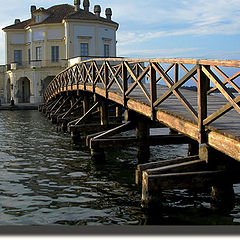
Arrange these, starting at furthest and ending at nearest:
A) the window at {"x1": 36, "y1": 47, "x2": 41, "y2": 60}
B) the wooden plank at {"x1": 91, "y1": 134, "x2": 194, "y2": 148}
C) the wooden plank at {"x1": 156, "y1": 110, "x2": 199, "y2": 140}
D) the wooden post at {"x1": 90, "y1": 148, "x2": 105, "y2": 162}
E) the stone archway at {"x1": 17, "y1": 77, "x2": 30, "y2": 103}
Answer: the stone archway at {"x1": 17, "y1": 77, "x2": 30, "y2": 103} < the window at {"x1": 36, "y1": 47, "x2": 41, "y2": 60} < the wooden post at {"x1": 90, "y1": 148, "x2": 105, "y2": 162} < the wooden plank at {"x1": 91, "y1": 134, "x2": 194, "y2": 148} < the wooden plank at {"x1": 156, "y1": 110, "x2": 199, "y2": 140}

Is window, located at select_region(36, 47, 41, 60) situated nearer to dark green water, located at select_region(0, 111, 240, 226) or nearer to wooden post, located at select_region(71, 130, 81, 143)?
wooden post, located at select_region(71, 130, 81, 143)

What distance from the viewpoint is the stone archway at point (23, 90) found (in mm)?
47250

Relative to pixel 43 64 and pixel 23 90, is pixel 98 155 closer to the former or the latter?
pixel 43 64

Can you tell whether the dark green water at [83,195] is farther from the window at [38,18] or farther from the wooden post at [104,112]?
the window at [38,18]

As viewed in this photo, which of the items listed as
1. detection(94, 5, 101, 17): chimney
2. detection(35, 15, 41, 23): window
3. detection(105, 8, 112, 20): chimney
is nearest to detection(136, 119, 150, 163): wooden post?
detection(94, 5, 101, 17): chimney

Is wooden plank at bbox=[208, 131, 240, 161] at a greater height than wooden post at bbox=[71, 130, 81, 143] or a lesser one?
greater

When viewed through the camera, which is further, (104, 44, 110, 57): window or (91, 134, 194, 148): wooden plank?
(104, 44, 110, 57): window

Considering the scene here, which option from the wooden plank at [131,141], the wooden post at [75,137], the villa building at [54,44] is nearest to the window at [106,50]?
the villa building at [54,44]

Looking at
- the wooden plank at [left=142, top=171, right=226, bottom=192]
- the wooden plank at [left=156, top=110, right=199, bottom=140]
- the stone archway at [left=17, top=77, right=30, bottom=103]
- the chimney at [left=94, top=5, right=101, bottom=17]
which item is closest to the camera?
the wooden plank at [left=142, top=171, right=226, bottom=192]

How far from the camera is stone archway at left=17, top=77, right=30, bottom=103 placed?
47.2 metres

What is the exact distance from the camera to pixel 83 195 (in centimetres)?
791

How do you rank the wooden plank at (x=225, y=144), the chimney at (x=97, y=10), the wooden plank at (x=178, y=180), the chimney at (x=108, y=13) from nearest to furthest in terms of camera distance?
the wooden plank at (x=225, y=144), the wooden plank at (x=178, y=180), the chimney at (x=97, y=10), the chimney at (x=108, y=13)

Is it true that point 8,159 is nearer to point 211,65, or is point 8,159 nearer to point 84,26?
point 211,65

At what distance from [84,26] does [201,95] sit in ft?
128
